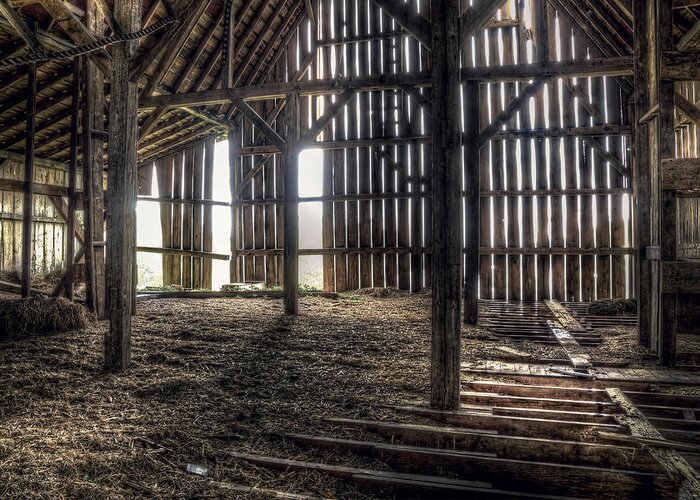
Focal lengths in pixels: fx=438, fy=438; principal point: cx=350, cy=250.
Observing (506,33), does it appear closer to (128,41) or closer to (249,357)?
(128,41)

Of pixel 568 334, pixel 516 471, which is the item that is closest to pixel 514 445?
pixel 516 471

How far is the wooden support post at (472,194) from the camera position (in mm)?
6273

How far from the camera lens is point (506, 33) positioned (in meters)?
11.1

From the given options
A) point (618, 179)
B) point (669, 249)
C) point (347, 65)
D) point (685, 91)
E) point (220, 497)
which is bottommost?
point (220, 497)

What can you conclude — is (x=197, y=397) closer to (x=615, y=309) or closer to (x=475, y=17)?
(x=475, y=17)

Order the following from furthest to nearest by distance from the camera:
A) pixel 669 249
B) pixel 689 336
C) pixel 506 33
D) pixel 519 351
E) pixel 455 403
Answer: pixel 506 33 → pixel 689 336 → pixel 519 351 → pixel 669 249 → pixel 455 403

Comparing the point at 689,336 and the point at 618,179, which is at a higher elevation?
the point at 618,179

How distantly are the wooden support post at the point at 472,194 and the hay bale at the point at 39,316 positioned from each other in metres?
5.45

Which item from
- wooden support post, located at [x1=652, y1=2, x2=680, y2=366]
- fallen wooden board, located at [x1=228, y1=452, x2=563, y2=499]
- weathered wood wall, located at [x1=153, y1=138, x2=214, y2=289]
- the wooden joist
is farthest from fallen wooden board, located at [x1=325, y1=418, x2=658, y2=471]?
weathered wood wall, located at [x1=153, y1=138, x2=214, y2=289]

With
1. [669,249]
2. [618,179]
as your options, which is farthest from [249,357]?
[618,179]

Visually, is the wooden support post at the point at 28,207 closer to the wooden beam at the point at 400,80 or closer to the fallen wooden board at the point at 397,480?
the wooden beam at the point at 400,80

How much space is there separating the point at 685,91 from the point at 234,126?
10919 mm

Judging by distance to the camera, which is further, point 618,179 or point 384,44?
point 384,44

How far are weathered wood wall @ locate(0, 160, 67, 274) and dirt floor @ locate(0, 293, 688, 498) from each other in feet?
26.6
